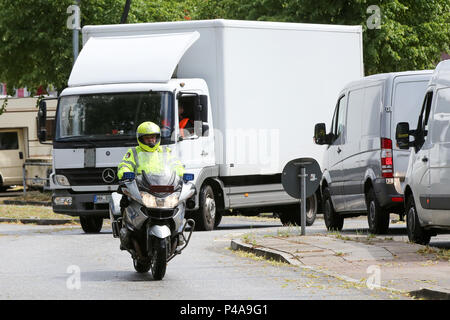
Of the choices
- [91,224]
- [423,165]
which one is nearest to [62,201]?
[91,224]

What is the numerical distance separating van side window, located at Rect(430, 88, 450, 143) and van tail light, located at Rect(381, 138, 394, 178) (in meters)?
2.47

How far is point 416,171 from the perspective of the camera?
15203 mm

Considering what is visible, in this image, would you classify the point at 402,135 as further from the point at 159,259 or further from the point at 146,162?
the point at 159,259

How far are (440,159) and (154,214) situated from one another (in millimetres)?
4029

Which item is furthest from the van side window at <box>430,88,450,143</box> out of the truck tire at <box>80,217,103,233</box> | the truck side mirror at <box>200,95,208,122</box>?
the truck tire at <box>80,217,103,233</box>

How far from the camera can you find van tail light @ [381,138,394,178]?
674 inches

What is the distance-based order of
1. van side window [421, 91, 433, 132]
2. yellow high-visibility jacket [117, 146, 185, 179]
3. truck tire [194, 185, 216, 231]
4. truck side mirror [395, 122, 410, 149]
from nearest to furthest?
yellow high-visibility jacket [117, 146, 185, 179]
van side window [421, 91, 433, 132]
truck side mirror [395, 122, 410, 149]
truck tire [194, 185, 216, 231]

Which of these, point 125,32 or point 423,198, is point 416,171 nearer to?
point 423,198

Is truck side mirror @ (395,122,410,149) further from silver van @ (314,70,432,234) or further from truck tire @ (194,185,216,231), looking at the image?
truck tire @ (194,185,216,231)

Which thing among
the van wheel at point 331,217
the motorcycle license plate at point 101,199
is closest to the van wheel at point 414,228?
the van wheel at point 331,217

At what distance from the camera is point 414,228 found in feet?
50.5
